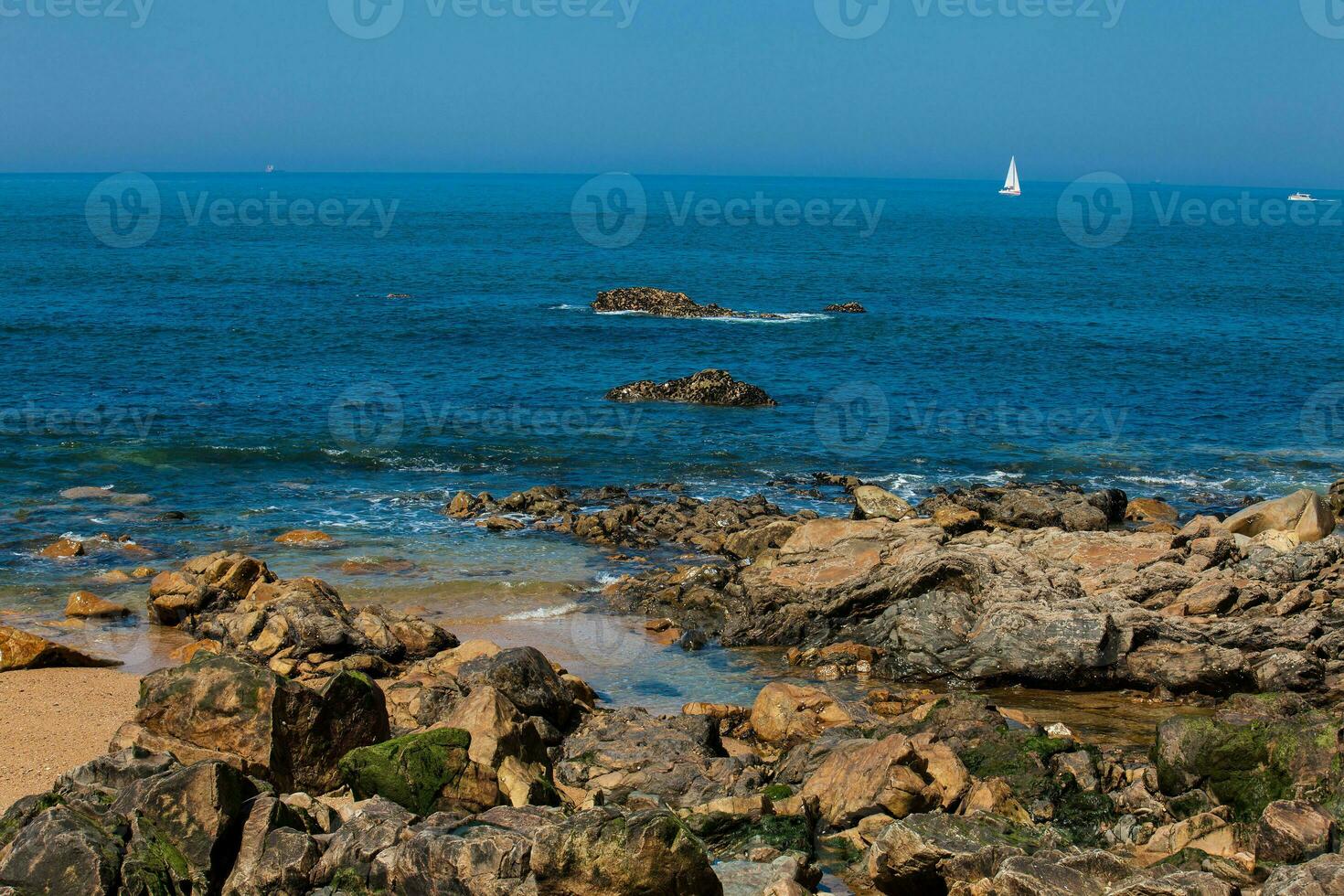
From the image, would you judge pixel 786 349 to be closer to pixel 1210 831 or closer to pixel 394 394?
pixel 394 394

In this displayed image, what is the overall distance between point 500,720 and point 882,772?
557 cm

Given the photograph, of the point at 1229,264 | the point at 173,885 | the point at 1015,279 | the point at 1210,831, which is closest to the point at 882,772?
the point at 1210,831

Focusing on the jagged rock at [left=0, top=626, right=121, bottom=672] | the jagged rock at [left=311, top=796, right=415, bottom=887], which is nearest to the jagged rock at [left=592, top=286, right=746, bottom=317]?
the jagged rock at [left=0, top=626, right=121, bottom=672]

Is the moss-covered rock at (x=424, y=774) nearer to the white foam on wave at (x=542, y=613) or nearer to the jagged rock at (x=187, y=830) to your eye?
the jagged rock at (x=187, y=830)

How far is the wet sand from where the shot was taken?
19016mm

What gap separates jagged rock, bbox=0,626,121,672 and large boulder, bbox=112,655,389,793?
7339 millimetres

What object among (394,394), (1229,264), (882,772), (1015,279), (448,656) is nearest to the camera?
(882,772)

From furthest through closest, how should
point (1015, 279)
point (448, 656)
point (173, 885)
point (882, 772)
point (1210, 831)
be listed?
point (1015, 279)
point (448, 656)
point (882, 772)
point (1210, 831)
point (173, 885)

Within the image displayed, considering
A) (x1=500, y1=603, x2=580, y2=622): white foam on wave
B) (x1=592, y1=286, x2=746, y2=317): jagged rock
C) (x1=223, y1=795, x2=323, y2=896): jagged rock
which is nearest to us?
(x1=223, y1=795, x2=323, y2=896): jagged rock

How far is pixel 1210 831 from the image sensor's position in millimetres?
16297

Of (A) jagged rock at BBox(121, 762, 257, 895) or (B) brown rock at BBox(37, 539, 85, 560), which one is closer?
(A) jagged rock at BBox(121, 762, 257, 895)

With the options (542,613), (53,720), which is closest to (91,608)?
(53,720)

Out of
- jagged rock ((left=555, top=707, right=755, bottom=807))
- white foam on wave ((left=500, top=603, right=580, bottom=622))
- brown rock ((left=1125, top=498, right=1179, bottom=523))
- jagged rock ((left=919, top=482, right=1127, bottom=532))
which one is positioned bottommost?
white foam on wave ((left=500, top=603, right=580, bottom=622))

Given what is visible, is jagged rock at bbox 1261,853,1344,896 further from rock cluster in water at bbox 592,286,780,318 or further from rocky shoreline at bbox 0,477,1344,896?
rock cluster in water at bbox 592,286,780,318
